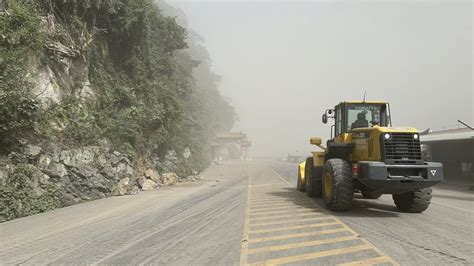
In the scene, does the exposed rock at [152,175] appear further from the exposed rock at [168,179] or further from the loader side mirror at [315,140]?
the loader side mirror at [315,140]

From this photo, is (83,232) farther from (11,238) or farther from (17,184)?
(17,184)

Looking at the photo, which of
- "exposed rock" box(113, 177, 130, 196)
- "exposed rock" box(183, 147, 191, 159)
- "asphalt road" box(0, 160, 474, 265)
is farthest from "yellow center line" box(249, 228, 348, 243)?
"exposed rock" box(183, 147, 191, 159)

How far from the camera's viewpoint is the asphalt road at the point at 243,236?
543 centimetres

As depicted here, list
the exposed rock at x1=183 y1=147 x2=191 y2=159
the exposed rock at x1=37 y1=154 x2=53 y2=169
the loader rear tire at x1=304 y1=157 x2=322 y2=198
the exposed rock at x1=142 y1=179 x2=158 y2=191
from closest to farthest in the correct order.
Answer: the exposed rock at x1=37 y1=154 x2=53 y2=169
the loader rear tire at x1=304 y1=157 x2=322 y2=198
the exposed rock at x1=142 y1=179 x2=158 y2=191
the exposed rock at x1=183 y1=147 x2=191 y2=159

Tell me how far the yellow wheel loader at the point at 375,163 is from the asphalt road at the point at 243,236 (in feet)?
1.84

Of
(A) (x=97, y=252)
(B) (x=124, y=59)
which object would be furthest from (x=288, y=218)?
(B) (x=124, y=59)

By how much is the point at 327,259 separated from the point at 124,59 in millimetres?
19289

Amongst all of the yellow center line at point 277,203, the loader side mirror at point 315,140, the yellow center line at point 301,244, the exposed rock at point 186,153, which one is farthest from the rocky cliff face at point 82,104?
the loader side mirror at point 315,140

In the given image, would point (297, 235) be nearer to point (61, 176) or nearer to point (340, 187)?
point (340, 187)

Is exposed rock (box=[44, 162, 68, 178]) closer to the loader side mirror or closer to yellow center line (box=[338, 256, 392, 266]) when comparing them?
the loader side mirror

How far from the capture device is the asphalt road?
5.43 m

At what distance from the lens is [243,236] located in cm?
677

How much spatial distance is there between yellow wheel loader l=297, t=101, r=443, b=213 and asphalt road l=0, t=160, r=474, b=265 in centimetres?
56

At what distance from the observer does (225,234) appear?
23.0 feet
